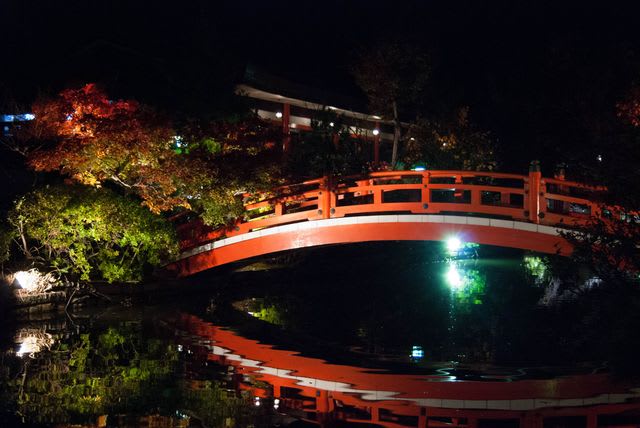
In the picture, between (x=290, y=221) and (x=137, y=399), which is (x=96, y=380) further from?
(x=290, y=221)

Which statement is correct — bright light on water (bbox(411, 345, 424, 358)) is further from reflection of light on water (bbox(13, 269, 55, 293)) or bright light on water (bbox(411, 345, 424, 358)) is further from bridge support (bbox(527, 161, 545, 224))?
reflection of light on water (bbox(13, 269, 55, 293))

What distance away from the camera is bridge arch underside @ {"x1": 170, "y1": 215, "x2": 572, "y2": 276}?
50.5 ft

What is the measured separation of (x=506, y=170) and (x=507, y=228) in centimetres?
1192

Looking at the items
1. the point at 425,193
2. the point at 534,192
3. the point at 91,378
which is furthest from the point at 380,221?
the point at 91,378

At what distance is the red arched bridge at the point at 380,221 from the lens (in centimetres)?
1537

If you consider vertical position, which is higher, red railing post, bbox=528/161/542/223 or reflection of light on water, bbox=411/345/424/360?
red railing post, bbox=528/161/542/223

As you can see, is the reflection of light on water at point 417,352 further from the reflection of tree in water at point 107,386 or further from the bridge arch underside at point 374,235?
the bridge arch underside at point 374,235

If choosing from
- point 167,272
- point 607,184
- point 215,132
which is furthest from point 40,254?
point 607,184

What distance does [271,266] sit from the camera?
21.0 meters

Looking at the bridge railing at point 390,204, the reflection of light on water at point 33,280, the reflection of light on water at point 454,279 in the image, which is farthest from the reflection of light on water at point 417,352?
the reflection of light on water at point 33,280

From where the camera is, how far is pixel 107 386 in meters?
8.70

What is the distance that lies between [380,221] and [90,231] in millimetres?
5803

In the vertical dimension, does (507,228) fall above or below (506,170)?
below

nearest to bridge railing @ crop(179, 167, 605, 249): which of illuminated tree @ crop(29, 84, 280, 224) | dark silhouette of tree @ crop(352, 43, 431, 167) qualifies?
illuminated tree @ crop(29, 84, 280, 224)
